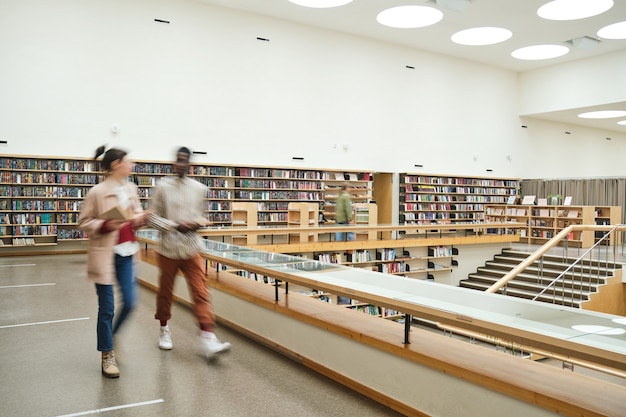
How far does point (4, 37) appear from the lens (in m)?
9.70

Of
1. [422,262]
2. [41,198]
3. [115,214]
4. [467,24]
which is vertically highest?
[467,24]

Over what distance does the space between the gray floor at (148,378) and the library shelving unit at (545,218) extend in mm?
11397

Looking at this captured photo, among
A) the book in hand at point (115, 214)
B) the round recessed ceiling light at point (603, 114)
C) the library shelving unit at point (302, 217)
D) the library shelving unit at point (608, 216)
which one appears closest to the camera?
the book in hand at point (115, 214)

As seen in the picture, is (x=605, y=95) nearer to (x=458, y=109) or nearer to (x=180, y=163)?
(x=458, y=109)

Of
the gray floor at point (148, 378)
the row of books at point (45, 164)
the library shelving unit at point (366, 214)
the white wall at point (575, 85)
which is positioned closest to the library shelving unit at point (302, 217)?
the library shelving unit at point (366, 214)

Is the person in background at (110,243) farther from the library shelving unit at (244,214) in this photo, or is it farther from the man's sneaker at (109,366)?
the library shelving unit at (244,214)

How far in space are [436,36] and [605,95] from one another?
594 centimetres

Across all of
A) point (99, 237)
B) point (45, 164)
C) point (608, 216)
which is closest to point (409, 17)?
Result: point (608, 216)

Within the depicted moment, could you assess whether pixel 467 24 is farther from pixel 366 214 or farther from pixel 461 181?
pixel 366 214

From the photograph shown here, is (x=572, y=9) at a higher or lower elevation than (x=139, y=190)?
higher

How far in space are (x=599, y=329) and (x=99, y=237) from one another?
110 inches

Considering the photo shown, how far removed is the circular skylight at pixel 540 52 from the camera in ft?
47.7

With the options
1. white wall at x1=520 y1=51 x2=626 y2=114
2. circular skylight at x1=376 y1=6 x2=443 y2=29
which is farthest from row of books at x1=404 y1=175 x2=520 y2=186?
circular skylight at x1=376 y1=6 x2=443 y2=29

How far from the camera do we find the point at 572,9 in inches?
447
